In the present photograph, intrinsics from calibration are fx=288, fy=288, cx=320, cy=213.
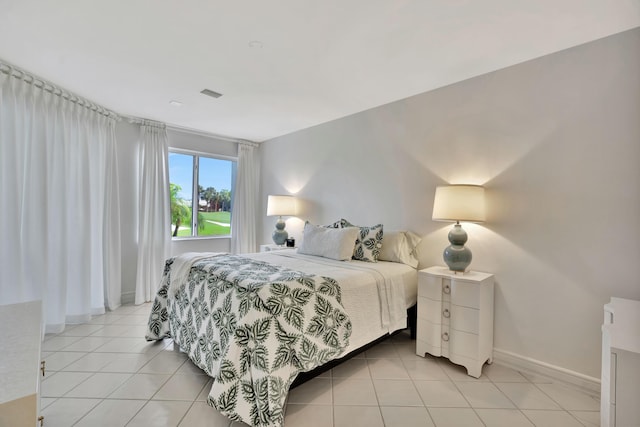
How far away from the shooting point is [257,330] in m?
1.62

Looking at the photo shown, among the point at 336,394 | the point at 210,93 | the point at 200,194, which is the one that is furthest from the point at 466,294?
the point at 200,194

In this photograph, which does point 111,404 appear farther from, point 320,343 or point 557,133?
point 557,133

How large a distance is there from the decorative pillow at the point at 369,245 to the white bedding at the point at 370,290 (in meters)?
0.11

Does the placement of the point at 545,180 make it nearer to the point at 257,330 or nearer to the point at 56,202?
the point at 257,330

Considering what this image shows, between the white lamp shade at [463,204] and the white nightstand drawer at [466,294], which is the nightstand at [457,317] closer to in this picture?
the white nightstand drawer at [466,294]

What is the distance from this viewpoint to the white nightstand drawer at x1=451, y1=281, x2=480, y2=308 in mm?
2164

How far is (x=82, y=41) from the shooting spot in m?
2.05

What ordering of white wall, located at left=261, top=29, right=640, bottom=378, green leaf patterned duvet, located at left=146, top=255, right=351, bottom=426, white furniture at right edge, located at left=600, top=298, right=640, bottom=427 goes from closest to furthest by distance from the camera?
white furniture at right edge, located at left=600, top=298, right=640, bottom=427 → green leaf patterned duvet, located at left=146, top=255, right=351, bottom=426 → white wall, located at left=261, top=29, right=640, bottom=378

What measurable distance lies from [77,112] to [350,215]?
3.20m

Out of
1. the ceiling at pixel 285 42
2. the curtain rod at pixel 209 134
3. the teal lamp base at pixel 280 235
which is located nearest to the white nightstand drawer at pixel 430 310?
the ceiling at pixel 285 42

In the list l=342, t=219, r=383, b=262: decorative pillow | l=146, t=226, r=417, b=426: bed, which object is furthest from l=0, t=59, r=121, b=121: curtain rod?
l=342, t=219, r=383, b=262: decorative pillow

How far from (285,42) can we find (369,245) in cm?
190

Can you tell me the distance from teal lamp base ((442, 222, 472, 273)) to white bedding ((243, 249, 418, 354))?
426 mm

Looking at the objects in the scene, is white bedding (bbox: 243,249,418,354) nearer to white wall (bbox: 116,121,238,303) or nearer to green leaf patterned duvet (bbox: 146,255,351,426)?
green leaf patterned duvet (bbox: 146,255,351,426)
